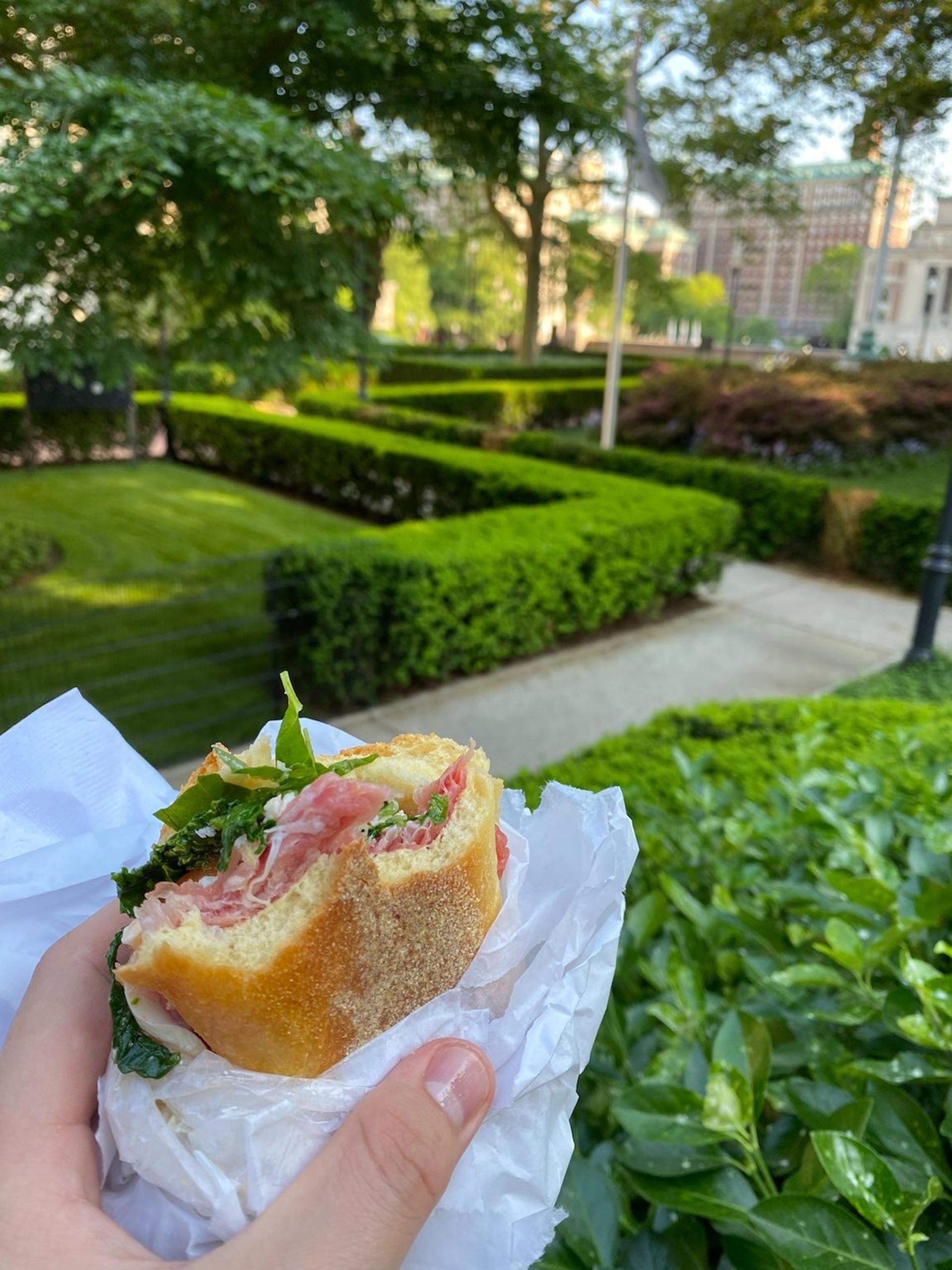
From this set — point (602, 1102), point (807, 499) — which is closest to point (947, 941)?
point (602, 1102)

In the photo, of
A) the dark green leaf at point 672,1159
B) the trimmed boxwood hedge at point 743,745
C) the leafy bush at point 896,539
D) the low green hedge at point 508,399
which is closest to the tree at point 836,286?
the low green hedge at point 508,399

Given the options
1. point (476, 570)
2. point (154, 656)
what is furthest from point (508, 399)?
point (154, 656)

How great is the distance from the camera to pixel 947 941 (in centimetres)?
156

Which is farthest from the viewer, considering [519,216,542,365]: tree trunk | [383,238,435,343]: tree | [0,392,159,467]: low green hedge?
[383,238,435,343]: tree

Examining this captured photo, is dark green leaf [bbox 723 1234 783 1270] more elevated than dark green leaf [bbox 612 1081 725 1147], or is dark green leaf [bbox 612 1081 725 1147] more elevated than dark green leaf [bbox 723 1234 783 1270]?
dark green leaf [bbox 612 1081 725 1147]

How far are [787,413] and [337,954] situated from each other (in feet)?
48.3

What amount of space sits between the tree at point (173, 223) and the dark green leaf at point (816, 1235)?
3574 millimetres

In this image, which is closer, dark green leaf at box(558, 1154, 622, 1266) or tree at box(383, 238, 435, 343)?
dark green leaf at box(558, 1154, 622, 1266)

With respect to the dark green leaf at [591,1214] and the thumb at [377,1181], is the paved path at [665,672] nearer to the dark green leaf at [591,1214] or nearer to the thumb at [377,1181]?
the dark green leaf at [591,1214]

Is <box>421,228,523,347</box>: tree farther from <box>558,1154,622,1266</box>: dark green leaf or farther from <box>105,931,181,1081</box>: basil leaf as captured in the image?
<box>105,931,181,1081</box>: basil leaf

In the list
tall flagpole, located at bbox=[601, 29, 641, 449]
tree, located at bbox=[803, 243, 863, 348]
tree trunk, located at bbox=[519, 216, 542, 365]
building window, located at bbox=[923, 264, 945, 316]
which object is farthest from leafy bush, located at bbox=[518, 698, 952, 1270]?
tree, located at bbox=[803, 243, 863, 348]

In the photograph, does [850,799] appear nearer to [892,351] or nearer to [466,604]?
[466,604]

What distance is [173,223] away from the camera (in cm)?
463

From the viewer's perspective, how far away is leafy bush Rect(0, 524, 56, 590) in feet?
28.6
